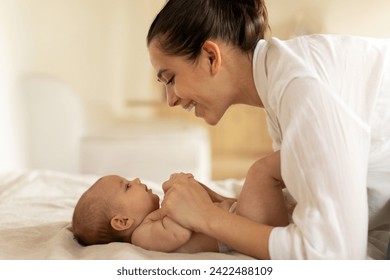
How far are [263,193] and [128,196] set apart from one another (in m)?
0.27

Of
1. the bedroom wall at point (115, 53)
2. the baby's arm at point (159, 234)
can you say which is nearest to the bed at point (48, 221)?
the baby's arm at point (159, 234)

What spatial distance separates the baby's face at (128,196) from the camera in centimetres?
110

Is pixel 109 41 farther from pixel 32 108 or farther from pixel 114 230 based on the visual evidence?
pixel 114 230

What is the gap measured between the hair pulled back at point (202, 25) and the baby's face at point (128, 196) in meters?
0.27

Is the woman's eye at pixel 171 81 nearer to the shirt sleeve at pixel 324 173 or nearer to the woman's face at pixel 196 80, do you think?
the woman's face at pixel 196 80

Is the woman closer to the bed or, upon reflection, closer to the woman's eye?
the woman's eye

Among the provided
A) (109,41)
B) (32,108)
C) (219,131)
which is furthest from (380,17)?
(32,108)

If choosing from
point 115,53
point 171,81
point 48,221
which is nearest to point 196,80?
point 171,81

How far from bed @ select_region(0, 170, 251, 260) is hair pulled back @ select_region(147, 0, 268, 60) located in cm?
37

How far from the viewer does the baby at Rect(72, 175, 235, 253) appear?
41.4 inches

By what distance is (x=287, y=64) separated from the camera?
3.08ft

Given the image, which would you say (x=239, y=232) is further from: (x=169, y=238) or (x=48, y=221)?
(x=48, y=221)

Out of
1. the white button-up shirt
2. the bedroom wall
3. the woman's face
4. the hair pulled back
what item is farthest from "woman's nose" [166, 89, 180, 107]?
the bedroom wall
